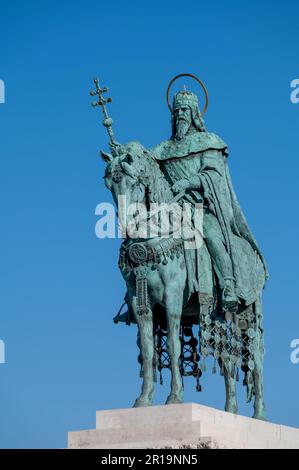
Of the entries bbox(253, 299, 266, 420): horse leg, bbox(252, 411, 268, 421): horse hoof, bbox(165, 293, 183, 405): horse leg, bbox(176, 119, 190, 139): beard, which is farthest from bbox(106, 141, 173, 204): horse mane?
bbox(252, 411, 268, 421): horse hoof

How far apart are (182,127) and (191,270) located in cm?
348

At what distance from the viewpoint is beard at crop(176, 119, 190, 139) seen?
30.2 m

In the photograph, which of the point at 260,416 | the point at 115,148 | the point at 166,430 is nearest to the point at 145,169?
the point at 115,148

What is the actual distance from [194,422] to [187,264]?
350 cm

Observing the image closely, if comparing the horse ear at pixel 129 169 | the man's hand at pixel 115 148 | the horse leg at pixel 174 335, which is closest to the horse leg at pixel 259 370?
the horse leg at pixel 174 335

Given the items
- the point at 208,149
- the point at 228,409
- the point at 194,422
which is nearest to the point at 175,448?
the point at 194,422

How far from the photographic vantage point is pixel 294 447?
2933cm

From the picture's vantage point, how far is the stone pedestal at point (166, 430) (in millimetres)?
26328

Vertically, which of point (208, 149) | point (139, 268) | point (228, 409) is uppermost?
point (208, 149)

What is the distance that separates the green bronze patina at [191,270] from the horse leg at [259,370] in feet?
0.07

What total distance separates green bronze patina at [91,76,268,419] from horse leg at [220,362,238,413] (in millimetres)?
21

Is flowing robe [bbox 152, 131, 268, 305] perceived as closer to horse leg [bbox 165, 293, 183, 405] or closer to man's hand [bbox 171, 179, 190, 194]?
man's hand [bbox 171, 179, 190, 194]
